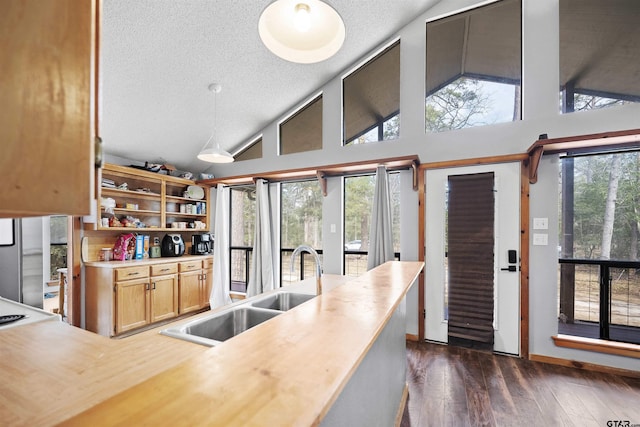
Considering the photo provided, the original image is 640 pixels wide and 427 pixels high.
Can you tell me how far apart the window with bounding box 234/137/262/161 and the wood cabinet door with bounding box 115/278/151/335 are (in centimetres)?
239

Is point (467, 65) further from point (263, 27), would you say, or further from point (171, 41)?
Result: point (171, 41)

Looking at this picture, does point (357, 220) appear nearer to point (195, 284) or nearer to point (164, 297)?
point (195, 284)

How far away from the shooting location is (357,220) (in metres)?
4.07

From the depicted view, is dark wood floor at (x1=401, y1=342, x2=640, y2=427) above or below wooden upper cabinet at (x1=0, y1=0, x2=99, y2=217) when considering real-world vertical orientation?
below

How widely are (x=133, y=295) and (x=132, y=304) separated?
11 centimetres

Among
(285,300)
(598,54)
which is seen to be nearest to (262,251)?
(285,300)

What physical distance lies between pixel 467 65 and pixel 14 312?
4.67 meters

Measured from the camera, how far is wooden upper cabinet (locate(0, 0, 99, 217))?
294mm

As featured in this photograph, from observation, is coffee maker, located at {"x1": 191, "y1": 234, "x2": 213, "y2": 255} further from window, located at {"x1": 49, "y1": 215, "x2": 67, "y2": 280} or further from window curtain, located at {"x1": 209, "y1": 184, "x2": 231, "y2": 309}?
window, located at {"x1": 49, "y1": 215, "x2": 67, "y2": 280}

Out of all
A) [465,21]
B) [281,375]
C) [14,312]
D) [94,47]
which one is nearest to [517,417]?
[281,375]

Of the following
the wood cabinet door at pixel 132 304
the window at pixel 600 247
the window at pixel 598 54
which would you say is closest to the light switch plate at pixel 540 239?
the window at pixel 600 247

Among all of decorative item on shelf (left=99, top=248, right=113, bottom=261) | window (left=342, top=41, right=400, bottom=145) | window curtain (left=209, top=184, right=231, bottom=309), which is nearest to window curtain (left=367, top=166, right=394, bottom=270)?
window (left=342, top=41, right=400, bottom=145)

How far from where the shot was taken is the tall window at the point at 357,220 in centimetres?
399

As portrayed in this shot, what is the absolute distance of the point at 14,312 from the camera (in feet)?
5.42
